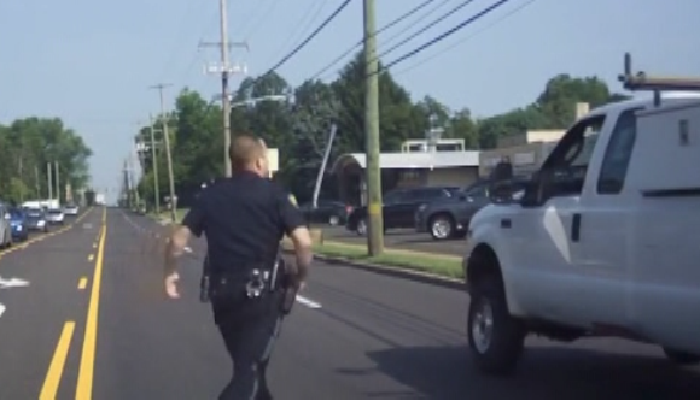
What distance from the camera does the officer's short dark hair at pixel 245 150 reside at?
8.09 m

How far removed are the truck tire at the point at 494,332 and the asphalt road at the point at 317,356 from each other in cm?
17

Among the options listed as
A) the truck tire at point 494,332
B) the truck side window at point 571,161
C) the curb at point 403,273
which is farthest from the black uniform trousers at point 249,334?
the curb at point 403,273

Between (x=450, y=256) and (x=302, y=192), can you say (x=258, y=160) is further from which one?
(x=302, y=192)

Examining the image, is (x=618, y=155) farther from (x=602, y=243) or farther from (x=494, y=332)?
(x=494, y=332)

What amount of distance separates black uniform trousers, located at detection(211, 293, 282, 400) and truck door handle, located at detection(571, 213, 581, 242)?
3392mm

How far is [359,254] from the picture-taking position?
34156 millimetres

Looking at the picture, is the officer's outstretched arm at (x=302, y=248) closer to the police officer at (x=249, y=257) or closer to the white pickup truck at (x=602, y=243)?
the police officer at (x=249, y=257)

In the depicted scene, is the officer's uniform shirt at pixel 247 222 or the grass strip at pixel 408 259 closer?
the officer's uniform shirt at pixel 247 222

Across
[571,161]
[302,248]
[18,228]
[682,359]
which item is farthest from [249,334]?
[18,228]

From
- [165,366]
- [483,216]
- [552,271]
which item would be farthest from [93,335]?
[552,271]

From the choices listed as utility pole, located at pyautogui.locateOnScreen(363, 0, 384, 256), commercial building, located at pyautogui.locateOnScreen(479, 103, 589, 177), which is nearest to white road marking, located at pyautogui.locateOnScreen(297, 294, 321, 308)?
utility pole, located at pyautogui.locateOnScreen(363, 0, 384, 256)

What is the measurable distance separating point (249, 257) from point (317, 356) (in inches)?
246

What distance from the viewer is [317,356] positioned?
1412cm

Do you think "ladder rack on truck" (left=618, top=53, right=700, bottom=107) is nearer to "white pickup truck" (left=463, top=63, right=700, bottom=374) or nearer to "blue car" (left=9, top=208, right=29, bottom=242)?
"white pickup truck" (left=463, top=63, right=700, bottom=374)
